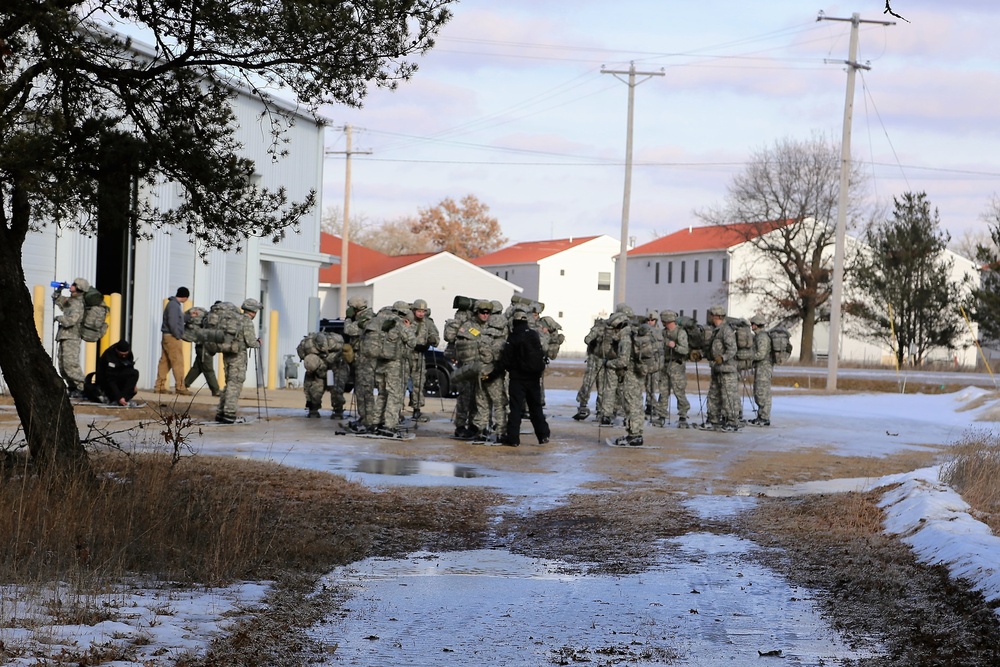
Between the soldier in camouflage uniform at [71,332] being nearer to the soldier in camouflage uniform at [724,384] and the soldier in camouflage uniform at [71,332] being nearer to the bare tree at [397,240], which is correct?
the soldier in camouflage uniform at [724,384]

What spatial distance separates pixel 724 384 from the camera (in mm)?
22531

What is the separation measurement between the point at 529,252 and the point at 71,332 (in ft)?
244

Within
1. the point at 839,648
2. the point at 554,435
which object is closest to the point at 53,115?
the point at 839,648

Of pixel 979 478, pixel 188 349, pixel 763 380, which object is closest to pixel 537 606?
pixel 979 478

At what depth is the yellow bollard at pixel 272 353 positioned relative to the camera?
30.9 meters

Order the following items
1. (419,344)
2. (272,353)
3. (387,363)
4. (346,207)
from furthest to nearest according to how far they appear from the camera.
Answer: (346,207) < (272,353) < (419,344) < (387,363)

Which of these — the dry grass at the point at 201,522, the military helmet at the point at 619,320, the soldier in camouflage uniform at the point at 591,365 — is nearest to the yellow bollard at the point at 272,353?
the soldier in camouflage uniform at the point at 591,365

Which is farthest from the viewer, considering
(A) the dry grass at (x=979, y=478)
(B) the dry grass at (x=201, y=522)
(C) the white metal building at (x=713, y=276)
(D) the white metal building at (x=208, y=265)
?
(C) the white metal building at (x=713, y=276)

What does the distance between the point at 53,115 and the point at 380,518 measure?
4.36 m

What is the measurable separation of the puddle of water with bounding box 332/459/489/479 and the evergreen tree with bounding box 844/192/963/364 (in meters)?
44.5

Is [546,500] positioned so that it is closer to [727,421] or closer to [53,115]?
[53,115]

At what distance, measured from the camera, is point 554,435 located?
20312 mm

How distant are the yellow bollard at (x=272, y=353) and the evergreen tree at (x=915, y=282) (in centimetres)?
3379

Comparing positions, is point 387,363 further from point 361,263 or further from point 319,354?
point 361,263
